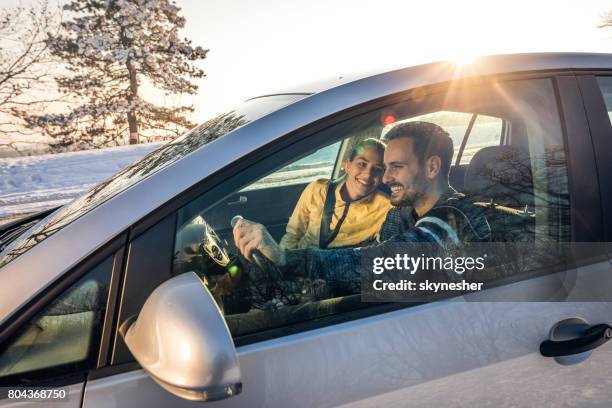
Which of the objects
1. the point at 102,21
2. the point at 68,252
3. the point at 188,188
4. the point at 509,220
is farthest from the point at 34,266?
the point at 102,21

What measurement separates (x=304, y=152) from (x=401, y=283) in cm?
49

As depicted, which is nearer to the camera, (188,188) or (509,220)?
(188,188)

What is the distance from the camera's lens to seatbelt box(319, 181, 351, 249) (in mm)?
1681

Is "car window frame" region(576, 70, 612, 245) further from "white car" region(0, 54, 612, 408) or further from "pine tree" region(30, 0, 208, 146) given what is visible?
"pine tree" region(30, 0, 208, 146)

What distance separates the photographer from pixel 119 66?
25953 millimetres

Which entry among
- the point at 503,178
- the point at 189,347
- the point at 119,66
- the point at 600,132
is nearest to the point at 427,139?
the point at 503,178

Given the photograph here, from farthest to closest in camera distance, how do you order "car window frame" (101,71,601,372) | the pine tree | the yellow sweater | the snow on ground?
the pine tree → the snow on ground → the yellow sweater → "car window frame" (101,71,601,372)

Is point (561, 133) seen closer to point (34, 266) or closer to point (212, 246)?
point (212, 246)

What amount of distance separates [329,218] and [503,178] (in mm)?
614

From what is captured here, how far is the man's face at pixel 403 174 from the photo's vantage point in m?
1.71

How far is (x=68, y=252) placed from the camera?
1317 mm

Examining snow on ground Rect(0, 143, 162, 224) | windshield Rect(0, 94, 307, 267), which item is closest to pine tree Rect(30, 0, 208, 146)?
snow on ground Rect(0, 143, 162, 224)

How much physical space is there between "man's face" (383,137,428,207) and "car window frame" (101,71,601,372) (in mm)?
194

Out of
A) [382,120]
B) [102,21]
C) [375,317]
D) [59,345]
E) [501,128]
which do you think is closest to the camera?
[59,345]
